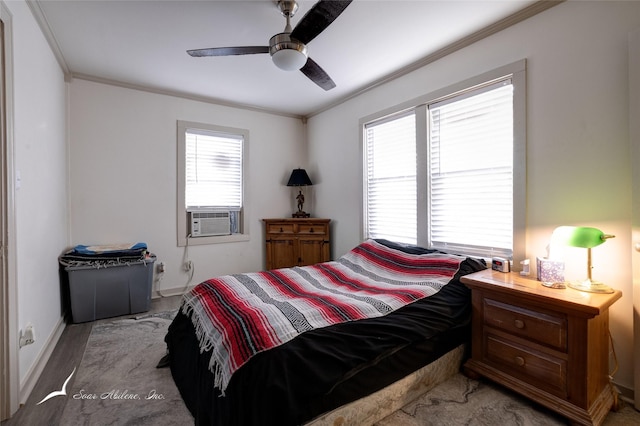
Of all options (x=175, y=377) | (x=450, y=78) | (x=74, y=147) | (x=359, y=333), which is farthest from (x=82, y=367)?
(x=450, y=78)

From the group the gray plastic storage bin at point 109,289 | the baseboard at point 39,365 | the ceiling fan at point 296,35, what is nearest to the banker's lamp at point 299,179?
the gray plastic storage bin at point 109,289

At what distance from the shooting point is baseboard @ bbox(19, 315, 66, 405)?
6.00ft

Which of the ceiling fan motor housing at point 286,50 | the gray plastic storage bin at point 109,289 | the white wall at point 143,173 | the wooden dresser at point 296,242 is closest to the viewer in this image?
the ceiling fan motor housing at point 286,50

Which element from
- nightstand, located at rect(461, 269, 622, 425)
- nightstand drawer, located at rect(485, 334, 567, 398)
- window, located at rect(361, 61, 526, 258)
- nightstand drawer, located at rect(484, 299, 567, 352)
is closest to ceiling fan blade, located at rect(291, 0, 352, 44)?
window, located at rect(361, 61, 526, 258)

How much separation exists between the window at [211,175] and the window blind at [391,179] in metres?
1.79

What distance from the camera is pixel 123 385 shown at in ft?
6.38

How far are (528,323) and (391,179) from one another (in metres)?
1.96

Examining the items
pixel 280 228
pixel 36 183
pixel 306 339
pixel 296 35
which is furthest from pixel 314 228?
pixel 36 183

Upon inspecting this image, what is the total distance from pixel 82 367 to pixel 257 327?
64.0 inches

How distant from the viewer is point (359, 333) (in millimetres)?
1578

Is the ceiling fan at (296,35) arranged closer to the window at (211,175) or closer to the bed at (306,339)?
the bed at (306,339)

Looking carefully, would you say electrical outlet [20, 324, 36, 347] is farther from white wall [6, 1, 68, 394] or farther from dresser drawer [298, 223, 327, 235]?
dresser drawer [298, 223, 327, 235]

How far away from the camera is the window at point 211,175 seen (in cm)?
383

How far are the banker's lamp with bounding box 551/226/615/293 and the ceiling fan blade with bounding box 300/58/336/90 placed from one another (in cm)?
194
